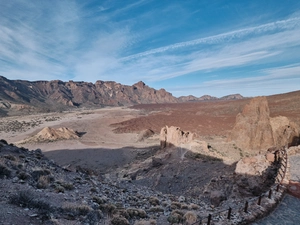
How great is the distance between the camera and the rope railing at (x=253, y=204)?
6.63m

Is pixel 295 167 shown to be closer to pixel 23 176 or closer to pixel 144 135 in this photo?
pixel 23 176

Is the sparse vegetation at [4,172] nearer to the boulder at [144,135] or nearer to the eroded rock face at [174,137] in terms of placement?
the eroded rock face at [174,137]

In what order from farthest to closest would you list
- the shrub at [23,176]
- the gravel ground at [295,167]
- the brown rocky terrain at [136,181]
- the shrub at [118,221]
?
the gravel ground at [295,167] → the shrub at [23,176] → the brown rocky terrain at [136,181] → the shrub at [118,221]

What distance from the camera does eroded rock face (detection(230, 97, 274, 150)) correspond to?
22.0m

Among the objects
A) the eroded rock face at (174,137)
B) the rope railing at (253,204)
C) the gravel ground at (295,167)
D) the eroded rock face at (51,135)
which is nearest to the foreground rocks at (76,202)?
the rope railing at (253,204)

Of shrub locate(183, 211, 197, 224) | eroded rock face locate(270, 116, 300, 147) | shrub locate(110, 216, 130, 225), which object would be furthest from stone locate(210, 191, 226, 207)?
eroded rock face locate(270, 116, 300, 147)

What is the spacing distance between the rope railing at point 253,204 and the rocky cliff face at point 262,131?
9.10 meters

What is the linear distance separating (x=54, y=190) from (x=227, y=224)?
6.58 metres

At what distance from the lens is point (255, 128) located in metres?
22.6

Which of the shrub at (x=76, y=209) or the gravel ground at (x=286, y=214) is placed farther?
the gravel ground at (x=286, y=214)

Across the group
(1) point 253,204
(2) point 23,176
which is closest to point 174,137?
(1) point 253,204

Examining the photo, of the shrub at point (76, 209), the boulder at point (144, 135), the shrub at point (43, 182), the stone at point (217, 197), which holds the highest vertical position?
the shrub at point (43, 182)

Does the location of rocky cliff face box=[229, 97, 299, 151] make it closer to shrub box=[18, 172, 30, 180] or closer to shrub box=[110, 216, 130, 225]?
shrub box=[110, 216, 130, 225]

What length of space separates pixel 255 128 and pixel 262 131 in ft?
2.41
